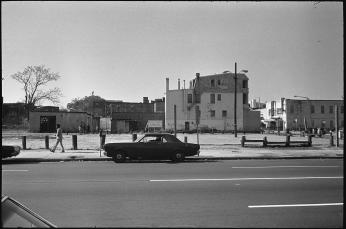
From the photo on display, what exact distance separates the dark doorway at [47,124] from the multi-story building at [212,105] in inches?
831

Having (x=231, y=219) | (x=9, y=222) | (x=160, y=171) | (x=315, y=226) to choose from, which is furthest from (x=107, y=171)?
(x=9, y=222)

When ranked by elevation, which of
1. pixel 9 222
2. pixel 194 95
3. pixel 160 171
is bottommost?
pixel 160 171

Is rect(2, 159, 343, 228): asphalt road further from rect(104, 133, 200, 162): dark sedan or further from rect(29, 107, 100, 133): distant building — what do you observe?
rect(29, 107, 100, 133): distant building

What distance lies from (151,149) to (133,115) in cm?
6772

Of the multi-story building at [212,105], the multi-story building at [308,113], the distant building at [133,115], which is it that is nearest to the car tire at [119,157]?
the distant building at [133,115]

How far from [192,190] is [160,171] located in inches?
161

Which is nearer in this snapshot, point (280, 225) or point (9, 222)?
point (9, 222)

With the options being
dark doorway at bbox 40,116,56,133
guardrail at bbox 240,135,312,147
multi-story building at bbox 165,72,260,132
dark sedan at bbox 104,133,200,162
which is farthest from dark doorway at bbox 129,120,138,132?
dark sedan at bbox 104,133,200,162

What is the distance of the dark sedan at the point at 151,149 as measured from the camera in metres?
16.4

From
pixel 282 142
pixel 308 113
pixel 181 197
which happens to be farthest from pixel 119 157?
pixel 308 113

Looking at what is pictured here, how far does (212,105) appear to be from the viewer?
72.3 metres

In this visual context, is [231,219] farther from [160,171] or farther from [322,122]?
[322,122]

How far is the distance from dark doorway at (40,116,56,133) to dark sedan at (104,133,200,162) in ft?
154

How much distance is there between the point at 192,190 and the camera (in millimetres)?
9008
